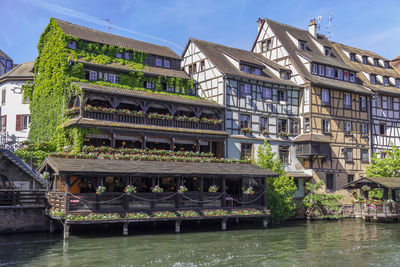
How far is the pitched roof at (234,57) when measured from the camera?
138 ft

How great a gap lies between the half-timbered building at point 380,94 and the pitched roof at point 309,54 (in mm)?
2026

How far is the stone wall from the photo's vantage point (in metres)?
28.1

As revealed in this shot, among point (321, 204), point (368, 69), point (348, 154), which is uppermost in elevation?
point (368, 69)

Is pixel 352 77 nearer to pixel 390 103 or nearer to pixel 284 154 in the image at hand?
pixel 390 103

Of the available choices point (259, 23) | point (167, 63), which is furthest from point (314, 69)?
point (167, 63)

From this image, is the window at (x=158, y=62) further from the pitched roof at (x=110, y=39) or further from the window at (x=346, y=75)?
the window at (x=346, y=75)

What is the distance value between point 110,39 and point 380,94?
27673mm

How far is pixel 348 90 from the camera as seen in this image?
46156 millimetres

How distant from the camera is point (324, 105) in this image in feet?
147

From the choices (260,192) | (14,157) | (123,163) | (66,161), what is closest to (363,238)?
(260,192)

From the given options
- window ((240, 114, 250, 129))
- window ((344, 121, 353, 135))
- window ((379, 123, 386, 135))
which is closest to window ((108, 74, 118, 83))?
window ((240, 114, 250, 129))

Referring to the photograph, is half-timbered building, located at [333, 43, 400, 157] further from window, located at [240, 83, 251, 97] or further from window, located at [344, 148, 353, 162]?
Answer: window, located at [240, 83, 251, 97]

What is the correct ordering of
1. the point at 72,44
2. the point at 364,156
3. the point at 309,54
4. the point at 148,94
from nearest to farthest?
the point at 148,94
the point at 72,44
the point at 364,156
the point at 309,54

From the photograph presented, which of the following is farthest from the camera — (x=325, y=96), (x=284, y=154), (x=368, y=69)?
(x=368, y=69)
